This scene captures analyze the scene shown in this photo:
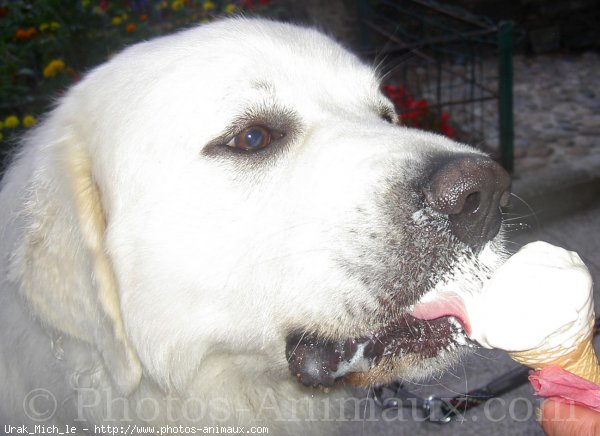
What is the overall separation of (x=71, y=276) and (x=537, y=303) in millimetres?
1403

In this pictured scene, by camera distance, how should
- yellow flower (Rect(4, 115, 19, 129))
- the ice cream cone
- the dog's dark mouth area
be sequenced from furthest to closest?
1. yellow flower (Rect(4, 115, 19, 129))
2. the dog's dark mouth area
3. the ice cream cone

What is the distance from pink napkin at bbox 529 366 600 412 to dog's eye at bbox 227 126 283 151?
1106 mm

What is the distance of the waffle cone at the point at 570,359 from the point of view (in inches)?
58.1

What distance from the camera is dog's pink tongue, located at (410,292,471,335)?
1597mm

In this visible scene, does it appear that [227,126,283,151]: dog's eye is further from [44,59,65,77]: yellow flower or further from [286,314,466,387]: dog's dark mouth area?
[44,59,65,77]: yellow flower

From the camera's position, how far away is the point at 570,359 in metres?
1.49

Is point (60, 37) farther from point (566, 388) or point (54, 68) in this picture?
point (566, 388)

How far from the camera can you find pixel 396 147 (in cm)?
176

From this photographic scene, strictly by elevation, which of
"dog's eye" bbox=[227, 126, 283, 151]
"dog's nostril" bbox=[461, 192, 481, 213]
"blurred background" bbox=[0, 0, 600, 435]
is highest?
"dog's eye" bbox=[227, 126, 283, 151]

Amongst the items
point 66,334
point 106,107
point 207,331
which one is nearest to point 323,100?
point 106,107

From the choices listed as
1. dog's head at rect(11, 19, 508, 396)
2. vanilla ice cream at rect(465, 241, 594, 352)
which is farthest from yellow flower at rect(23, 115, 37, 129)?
vanilla ice cream at rect(465, 241, 594, 352)

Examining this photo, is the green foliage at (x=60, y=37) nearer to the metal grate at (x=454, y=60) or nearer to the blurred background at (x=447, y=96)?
the blurred background at (x=447, y=96)

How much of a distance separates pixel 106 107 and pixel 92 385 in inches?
38.3

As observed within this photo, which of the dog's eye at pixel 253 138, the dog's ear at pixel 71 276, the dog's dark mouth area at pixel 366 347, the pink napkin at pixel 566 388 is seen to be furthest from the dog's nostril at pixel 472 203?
the dog's ear at pixel 71 276
